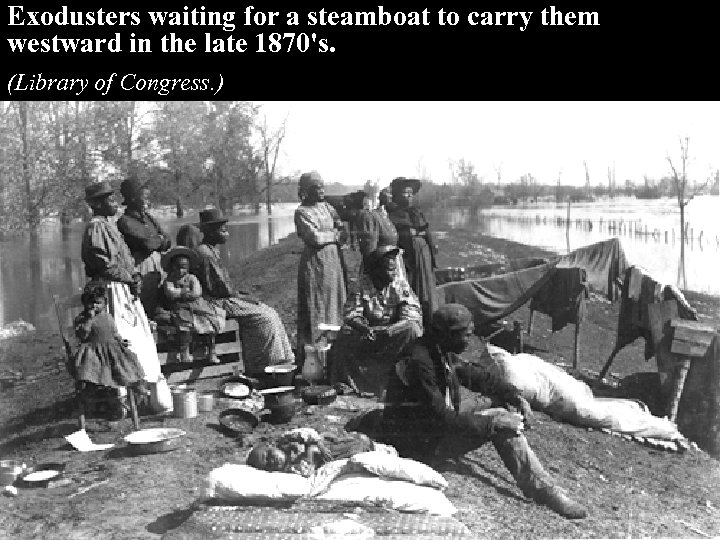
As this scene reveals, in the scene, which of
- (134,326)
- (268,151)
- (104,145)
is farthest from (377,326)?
(104,145)

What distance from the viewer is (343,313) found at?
667cm

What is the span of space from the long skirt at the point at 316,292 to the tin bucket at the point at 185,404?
1329mm

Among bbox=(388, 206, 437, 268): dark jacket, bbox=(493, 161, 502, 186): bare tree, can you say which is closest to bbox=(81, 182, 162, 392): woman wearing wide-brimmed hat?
Answer: bbox=(388, 206, 437, 268): dark jacket

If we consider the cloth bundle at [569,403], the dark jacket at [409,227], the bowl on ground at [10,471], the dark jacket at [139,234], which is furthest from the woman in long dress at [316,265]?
the bowl on ground at [10,471]

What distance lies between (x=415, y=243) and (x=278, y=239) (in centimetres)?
217

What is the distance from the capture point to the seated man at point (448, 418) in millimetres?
4840

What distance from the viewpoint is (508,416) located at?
4836 millimetres

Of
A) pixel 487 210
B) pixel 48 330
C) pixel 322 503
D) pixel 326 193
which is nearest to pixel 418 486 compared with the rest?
pixel 322 503

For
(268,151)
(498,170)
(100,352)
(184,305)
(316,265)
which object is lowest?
(100,352)

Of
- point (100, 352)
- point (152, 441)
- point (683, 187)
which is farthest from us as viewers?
point (683, 187)

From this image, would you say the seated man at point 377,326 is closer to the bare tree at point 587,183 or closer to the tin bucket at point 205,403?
the tin bucket at point 205,403

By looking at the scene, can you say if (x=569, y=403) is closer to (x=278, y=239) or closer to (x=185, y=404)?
(x=185, y=404)
